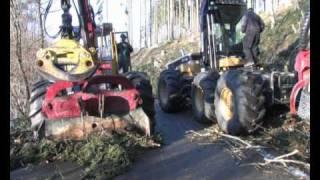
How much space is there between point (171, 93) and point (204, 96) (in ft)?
7.17

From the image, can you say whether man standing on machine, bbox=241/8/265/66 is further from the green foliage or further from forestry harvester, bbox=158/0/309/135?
the green foliage

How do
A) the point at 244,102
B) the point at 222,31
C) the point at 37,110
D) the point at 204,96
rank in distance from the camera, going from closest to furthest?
the point at 244,102 → the point at 37,110 → the point at 204,96 → the point at 222,31

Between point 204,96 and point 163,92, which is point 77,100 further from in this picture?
point 163,92

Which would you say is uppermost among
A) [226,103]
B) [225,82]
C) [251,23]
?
[251,23]

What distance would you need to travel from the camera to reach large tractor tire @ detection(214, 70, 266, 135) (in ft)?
25.8

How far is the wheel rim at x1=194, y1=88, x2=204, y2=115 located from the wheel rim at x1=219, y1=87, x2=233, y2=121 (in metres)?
1.59

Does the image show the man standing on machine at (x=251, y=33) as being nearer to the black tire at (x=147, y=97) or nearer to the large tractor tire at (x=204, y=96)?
the large tractor tire at (x=204, y=96)

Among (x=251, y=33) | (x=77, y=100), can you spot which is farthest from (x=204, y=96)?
(x=77, y=100)

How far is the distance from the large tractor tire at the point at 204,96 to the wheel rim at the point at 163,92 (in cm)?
165

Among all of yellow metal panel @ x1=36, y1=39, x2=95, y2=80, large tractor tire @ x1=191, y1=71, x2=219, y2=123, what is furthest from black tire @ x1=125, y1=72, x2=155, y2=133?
yellow metal panel @ x1=36, y1=39, x2=95, y2=80

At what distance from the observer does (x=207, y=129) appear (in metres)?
9.73

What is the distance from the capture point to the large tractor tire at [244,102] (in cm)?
787

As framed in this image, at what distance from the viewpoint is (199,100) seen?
10.5m

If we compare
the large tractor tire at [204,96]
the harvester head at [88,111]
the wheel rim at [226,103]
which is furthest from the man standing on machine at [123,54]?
the wheel rim at [226,103]
